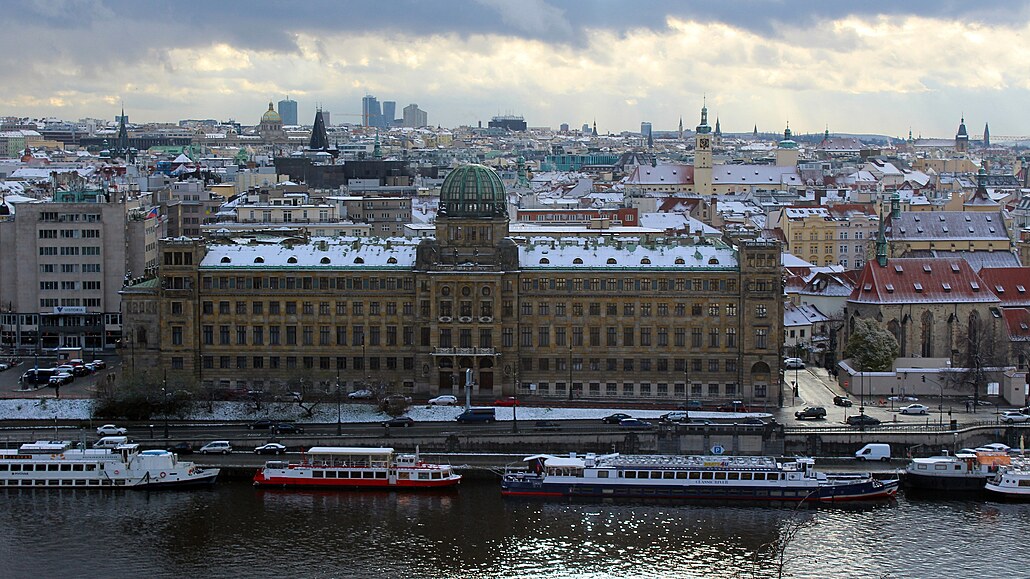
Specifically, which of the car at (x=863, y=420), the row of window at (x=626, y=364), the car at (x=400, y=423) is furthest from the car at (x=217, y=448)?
the car at (x=863, y=420)

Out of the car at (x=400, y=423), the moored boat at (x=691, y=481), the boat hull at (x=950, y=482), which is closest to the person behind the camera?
the moored boat at (x=691, y=481)

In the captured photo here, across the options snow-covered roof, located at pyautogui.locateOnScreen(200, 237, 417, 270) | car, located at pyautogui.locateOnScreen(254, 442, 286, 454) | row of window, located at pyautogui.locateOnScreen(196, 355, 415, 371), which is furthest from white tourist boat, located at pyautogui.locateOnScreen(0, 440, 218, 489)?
snow-covered roof, located at pyautogui.locateOnScreen(200, 237, 417, 270)

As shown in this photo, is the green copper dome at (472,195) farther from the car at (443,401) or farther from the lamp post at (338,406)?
the lamp post at (338,406)

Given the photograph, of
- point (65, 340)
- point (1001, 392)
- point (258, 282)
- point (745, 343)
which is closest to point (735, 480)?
point (745, 343)

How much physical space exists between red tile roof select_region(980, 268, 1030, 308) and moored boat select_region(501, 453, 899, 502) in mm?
42129

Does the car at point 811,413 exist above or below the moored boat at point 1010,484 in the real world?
above

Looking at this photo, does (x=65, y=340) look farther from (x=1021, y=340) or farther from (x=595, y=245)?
(x=1021, y=340)

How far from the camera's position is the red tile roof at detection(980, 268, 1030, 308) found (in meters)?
136

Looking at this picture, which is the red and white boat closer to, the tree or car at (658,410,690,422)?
car at (658,410,690,422)

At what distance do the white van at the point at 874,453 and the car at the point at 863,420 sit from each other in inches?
139

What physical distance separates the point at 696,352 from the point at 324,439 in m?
29.3

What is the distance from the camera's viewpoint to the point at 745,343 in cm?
11925

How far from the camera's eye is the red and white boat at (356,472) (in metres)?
100

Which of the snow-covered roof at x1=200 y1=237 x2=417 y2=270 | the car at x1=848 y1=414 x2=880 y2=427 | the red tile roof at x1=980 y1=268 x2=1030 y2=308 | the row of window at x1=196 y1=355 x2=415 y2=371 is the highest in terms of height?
the snow-covered roof at x1=200 y1=237 x2=417 y2=270
